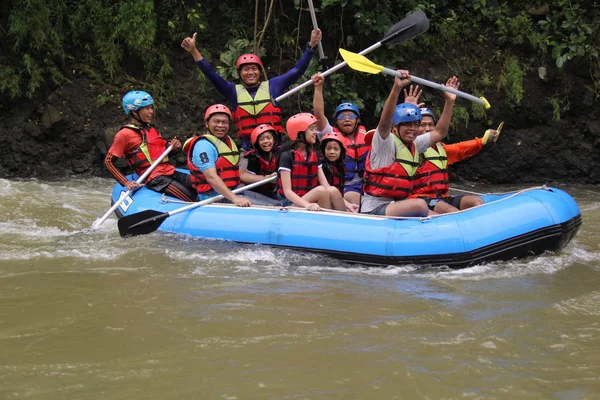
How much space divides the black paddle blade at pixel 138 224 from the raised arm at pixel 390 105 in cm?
200

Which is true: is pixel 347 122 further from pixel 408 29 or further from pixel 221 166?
pixel 221 166

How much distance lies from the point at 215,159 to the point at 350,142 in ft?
3.95

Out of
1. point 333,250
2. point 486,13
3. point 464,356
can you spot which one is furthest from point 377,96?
point 464,356

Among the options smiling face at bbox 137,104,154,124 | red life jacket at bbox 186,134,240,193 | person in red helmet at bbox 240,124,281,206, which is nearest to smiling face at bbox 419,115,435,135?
person in red helmet at bbox 240,124,281,206

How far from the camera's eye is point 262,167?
21.2ft

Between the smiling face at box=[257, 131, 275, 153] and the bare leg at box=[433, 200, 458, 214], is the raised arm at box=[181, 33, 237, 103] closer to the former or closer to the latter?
the smiling face at box=[257, 131, 275, 153]

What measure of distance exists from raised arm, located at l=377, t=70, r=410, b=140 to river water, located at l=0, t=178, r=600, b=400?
3.20 ft

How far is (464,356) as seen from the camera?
345 cm

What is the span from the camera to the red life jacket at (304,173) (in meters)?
5.72

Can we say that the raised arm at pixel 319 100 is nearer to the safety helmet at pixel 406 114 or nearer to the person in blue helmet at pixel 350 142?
the person in blue helmet at pixel 350 142

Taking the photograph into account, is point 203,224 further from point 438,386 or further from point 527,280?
point 438,386

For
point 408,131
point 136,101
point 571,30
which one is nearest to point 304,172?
point 408,131

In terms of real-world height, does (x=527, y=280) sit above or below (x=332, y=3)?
below

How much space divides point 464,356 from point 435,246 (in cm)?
162
